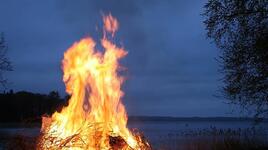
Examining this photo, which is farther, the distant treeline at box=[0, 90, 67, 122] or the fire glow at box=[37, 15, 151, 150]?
the distant treeline at box=[0, 90, 67, 122]

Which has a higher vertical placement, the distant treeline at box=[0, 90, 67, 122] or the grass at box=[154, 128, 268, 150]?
the distant treeline at box=[0, 90, 67, 122]

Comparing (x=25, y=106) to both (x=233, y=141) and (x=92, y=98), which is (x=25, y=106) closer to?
(x=233, y=141)

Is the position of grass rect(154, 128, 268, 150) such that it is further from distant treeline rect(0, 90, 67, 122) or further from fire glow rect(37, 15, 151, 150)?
distant treeline rect(0, 90, 67, 122)

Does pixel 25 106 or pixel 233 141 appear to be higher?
pixel 25 106

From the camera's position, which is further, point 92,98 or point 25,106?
point 25,106

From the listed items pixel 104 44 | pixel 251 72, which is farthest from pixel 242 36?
pixel 104 44

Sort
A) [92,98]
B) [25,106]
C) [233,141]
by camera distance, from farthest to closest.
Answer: [25,106], [233,141], [92,98]

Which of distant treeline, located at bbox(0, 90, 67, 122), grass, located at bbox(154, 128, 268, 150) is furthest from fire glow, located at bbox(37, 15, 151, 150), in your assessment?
distant treeline, located at bbox(0, 90, 67, 122)

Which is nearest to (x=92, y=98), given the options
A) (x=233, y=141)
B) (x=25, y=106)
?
(x=233, y=141)

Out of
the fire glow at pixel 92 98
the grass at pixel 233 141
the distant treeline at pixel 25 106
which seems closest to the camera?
the fire glow at pixel 92 98

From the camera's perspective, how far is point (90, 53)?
13.0m

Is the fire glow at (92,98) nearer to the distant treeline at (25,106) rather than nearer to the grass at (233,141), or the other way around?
the grass at (233,141)

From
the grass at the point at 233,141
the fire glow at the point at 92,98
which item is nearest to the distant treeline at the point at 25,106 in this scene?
the grass at the point at 233,141

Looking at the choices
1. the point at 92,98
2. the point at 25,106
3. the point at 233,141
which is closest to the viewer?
the point at 92,98
